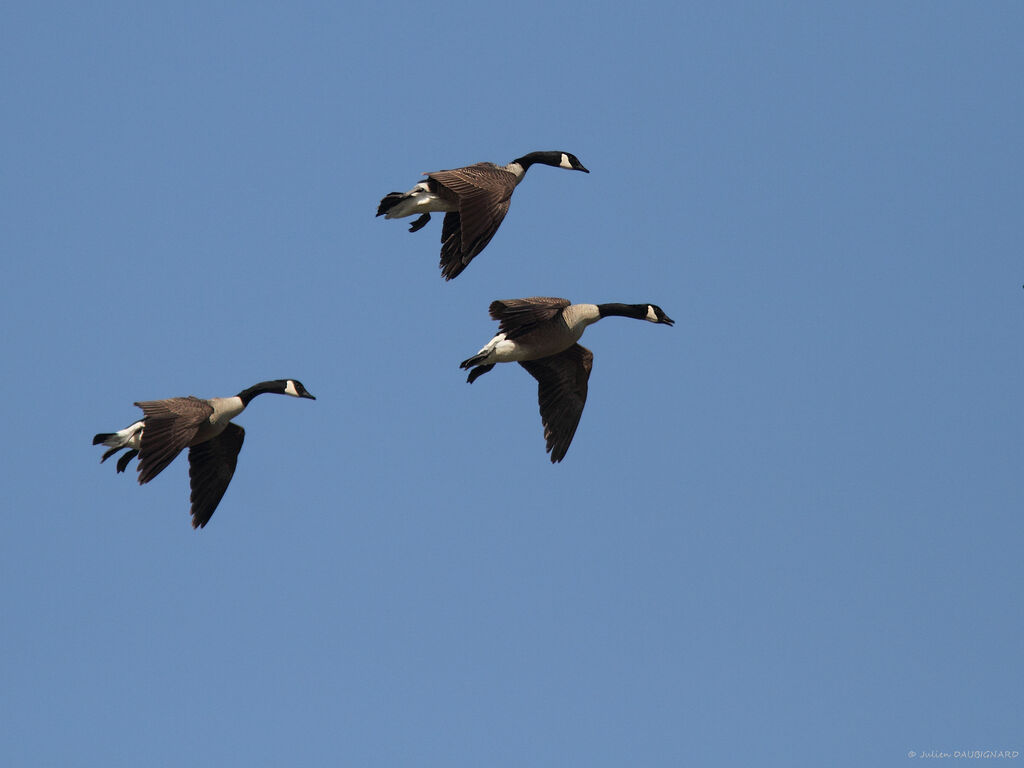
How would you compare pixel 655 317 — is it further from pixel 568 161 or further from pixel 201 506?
pixel 201 506

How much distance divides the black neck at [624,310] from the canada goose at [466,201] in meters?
2.04

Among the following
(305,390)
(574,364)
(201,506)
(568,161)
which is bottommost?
(201,506)

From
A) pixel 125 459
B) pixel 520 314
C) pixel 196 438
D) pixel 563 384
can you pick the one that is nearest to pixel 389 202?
pixel 520 314

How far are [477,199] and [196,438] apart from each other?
5.25m

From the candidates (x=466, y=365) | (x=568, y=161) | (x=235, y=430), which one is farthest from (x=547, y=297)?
(x=235, y=430)

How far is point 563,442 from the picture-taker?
2356 centimetres

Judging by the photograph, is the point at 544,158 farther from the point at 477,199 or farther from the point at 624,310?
the point at 477,199

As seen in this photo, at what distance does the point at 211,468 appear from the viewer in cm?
2372

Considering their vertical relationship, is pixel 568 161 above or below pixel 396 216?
above

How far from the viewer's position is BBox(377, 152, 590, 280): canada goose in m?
20.0

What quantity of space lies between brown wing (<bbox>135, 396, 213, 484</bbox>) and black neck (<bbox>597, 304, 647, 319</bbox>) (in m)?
5.32

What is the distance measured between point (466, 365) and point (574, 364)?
7.13ft

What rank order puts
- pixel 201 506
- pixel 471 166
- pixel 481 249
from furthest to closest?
pixel 201 506, pixel 471 166, pixel 481 249

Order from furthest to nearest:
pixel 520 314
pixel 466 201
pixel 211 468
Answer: pixel 211 468 → pixel 520 314 → pixel 466 201
